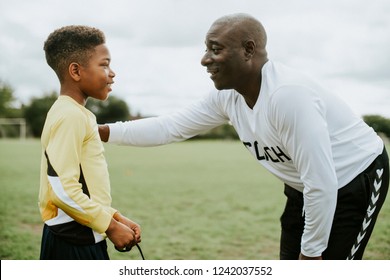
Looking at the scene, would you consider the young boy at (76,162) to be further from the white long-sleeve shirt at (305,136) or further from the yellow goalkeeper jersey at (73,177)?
the white long-sleeve shirt at (305,136)

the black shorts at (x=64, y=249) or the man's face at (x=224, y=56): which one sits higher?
the man's face at (x=224, y=56)

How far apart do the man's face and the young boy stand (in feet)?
1.36

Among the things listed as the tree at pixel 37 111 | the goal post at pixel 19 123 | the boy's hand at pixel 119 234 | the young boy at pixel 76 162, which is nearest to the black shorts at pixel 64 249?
the young boy at pixel 76 162

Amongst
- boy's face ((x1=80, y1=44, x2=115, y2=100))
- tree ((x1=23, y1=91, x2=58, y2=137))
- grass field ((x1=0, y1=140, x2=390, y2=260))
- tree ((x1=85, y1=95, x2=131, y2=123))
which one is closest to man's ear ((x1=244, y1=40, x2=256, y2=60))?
boy's face ((x1=80, y1=44, x2=115, y2=100))

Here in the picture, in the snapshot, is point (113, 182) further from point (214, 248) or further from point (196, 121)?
point (196, 121)

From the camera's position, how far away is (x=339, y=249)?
88.6 inches

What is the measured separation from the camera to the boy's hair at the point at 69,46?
199 centimetres

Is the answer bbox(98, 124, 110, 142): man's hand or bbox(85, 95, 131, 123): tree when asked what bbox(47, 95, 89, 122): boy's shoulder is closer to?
bbox(98, 124, 110, 142): man's hand

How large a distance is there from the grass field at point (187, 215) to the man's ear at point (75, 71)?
2.54m

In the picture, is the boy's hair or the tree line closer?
the boy's hair

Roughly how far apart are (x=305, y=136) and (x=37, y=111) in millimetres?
31073

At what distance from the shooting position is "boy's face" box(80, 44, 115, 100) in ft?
6.52

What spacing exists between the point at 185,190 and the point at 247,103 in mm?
6327
